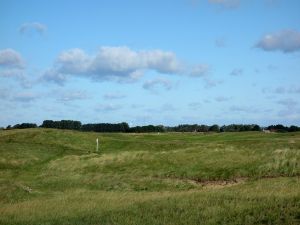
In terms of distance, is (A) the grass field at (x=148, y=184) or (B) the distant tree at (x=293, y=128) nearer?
(A) the grass field at (x=148, y=184)

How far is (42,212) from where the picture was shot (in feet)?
67.1

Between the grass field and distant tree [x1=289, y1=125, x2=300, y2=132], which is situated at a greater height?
distant tree [x1=289, y1=125, x2=300, y2=132]

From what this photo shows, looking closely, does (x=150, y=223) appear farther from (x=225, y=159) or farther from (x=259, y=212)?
(x=225, y=159)

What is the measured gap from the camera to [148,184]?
3200cm

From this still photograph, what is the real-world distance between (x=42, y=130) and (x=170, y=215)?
5107 centimetres

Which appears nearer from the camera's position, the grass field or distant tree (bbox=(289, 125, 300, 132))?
the grass field

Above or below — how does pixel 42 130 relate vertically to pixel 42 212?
above

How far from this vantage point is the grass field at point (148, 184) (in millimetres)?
17484

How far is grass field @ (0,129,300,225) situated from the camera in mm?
17484

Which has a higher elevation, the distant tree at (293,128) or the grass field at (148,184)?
the distant tree at (293,128)

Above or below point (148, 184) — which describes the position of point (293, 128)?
above

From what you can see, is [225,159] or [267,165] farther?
[225,159]

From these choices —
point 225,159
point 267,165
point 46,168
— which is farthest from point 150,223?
point 46,168

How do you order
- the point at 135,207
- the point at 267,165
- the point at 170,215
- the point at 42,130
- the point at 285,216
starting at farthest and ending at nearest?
the point at 42,130 → the point at 267,165 → the point at 135,207 → the point at 170,215 → the point at 285,216
